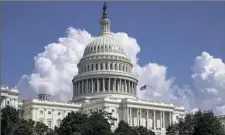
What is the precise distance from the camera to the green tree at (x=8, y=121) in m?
90.6

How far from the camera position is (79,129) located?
106 metres

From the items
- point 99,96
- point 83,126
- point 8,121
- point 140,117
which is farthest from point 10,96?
point 8,121

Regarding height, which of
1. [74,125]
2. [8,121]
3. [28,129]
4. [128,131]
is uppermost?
[8,121]

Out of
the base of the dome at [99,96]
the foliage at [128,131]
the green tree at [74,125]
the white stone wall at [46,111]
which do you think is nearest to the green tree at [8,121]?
the green tree at [74,125]

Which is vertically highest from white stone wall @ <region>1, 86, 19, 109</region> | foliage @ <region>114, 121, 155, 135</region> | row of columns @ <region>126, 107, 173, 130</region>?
white stone wall @ <region>1, 86, 19, 109</region>

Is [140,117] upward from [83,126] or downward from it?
upward

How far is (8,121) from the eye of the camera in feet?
308

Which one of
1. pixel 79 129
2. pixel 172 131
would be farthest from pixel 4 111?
pixel 172 131

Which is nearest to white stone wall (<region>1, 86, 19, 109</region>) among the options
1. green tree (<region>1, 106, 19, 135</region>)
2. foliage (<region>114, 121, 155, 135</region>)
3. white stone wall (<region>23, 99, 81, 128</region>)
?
white stone wall (<region>23, 99, 81, 128</region>)

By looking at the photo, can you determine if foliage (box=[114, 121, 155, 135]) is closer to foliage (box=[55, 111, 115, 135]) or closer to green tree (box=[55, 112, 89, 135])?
foliage (box=[55, 111, 115, 135])

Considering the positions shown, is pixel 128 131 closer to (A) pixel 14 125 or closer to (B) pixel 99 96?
(A) pixel 14 125

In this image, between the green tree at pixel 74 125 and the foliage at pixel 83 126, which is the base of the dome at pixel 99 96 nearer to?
the green tree at pixel 74 125

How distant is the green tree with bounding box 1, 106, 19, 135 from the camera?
9062cm

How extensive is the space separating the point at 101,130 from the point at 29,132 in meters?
16.9
